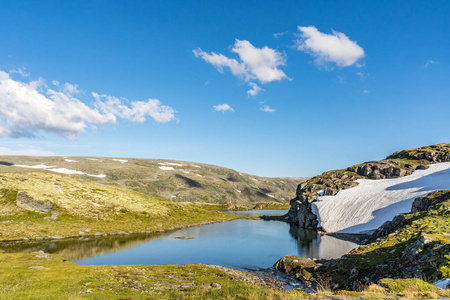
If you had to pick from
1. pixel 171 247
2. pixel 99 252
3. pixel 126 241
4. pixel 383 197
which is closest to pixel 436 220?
pixel 383 197

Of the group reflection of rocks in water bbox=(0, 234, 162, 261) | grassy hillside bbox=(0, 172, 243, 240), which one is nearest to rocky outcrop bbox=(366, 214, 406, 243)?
reflection of rocks in water bbox=(0, 234, 162, 261)

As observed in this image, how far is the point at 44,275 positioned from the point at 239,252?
141 feet

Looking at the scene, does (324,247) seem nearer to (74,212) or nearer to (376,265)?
(376,265)

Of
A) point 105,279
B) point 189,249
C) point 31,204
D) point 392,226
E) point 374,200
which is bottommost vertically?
point 189,249

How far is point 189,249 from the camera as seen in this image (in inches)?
2611

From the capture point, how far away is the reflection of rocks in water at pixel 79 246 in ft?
188

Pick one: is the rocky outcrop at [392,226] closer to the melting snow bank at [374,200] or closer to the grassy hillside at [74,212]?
the melting snow bank at [374,200]

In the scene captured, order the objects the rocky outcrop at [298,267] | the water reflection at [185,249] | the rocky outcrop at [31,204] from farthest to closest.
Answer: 1. the rocky outcrop at [31,204]
2. the water reflection at [185,249]
3. the rocky outcrop at [298,267]

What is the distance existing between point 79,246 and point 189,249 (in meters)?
30.9

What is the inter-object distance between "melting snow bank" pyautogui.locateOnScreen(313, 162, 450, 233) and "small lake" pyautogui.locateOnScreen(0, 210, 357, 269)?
43.1ft

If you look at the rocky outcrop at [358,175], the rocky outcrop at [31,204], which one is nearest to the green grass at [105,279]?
the rocky outcrop at [31,204]

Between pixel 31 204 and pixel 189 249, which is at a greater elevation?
pixel 31 204

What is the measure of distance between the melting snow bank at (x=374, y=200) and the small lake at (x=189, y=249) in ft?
43.1

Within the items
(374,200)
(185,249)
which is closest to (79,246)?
(185,249)
